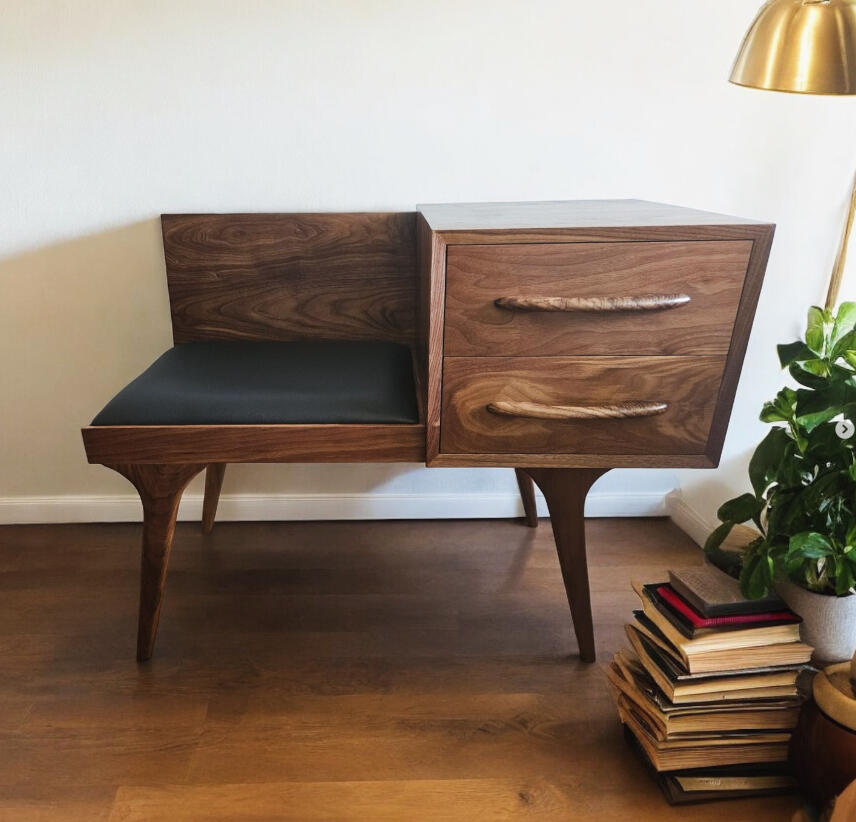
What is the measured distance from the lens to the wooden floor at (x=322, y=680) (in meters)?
1.04

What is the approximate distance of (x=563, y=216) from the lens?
1188mm

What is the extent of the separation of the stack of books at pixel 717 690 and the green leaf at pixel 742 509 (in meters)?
0.09

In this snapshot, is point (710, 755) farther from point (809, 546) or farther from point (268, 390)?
point (268, 390)

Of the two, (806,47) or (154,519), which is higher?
(806,47)

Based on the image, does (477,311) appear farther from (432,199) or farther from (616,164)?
(616,164)

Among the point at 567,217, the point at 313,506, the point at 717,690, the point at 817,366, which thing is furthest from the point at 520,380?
the point at 313,506

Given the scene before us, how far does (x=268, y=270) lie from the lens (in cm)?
148

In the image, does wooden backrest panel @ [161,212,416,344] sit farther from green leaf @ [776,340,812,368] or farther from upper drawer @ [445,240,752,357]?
green leaf @ [776,340,812,368]

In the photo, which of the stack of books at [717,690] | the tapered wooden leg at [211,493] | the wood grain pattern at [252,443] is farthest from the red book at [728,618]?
the tapered wooden leg at [211,493]

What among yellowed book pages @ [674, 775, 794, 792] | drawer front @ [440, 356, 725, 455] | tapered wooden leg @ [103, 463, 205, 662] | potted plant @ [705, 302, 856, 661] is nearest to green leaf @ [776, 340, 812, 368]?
potted plant @ [705, 302, 856, 661]

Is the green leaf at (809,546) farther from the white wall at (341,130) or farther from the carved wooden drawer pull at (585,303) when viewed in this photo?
the white wall at (341,130)

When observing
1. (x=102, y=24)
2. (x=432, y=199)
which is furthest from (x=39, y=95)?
(x=432, y=199)

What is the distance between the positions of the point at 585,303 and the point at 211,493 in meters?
0.95

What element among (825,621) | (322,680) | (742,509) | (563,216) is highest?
(563,216)
